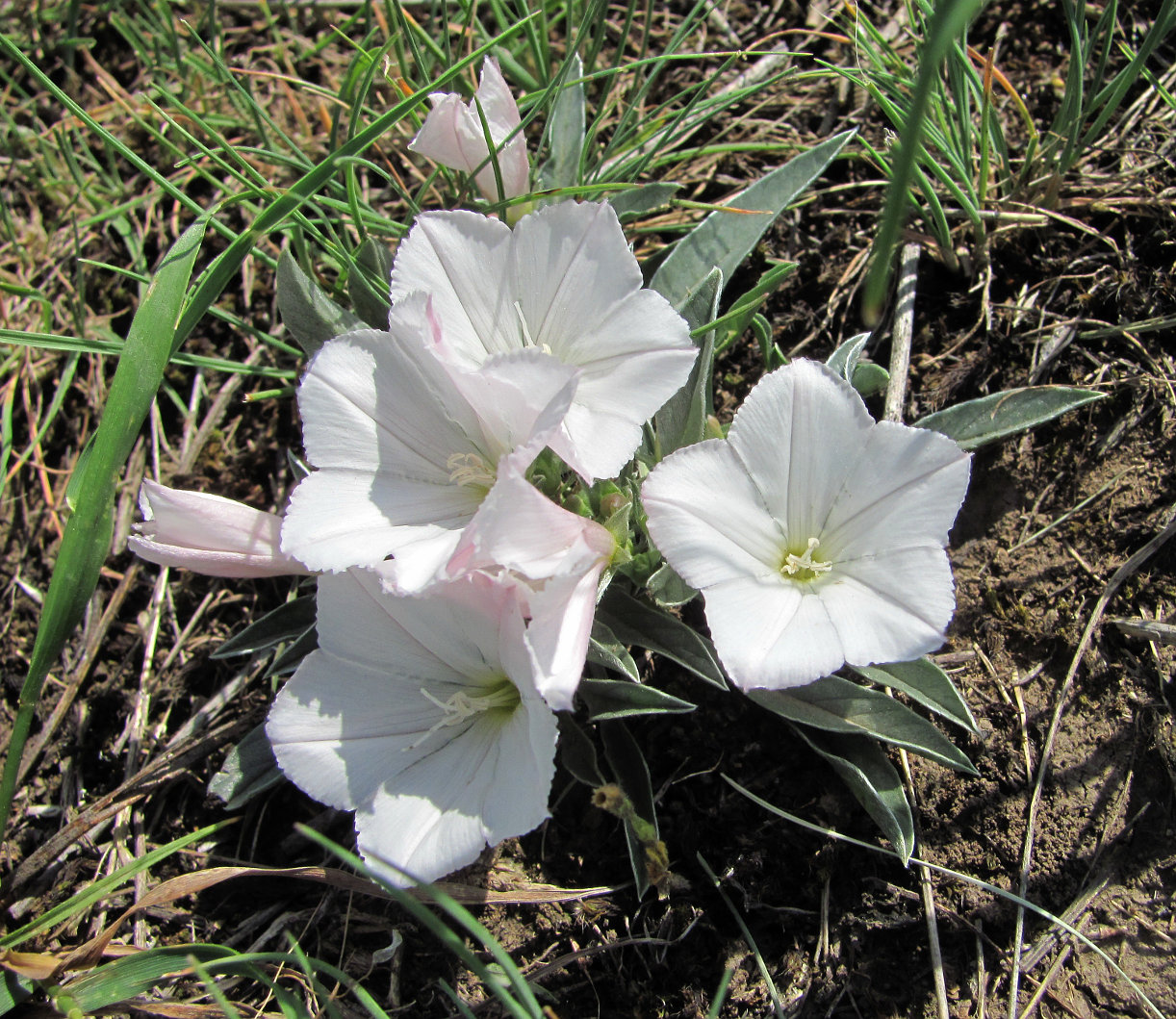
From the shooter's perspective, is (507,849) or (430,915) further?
(507,849)

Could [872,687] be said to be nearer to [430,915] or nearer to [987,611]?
[987,611]

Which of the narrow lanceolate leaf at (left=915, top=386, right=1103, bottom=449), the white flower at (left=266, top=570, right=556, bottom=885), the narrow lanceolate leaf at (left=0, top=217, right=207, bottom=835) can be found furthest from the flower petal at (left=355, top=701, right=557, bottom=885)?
the narrow lanceolate leaf at (left=915, top=386, right=1103, bottom=449)

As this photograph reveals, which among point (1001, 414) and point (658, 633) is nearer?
point (658, 633)

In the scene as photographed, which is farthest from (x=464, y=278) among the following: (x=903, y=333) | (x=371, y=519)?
(x=903, y=333)

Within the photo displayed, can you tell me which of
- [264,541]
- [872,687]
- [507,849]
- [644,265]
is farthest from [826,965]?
[644,265]

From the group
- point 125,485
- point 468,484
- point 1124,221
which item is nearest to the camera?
point 468,484

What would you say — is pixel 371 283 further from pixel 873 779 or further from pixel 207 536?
pixel 873 779

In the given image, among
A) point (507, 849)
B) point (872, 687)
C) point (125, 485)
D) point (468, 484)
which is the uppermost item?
point (468, 484)
